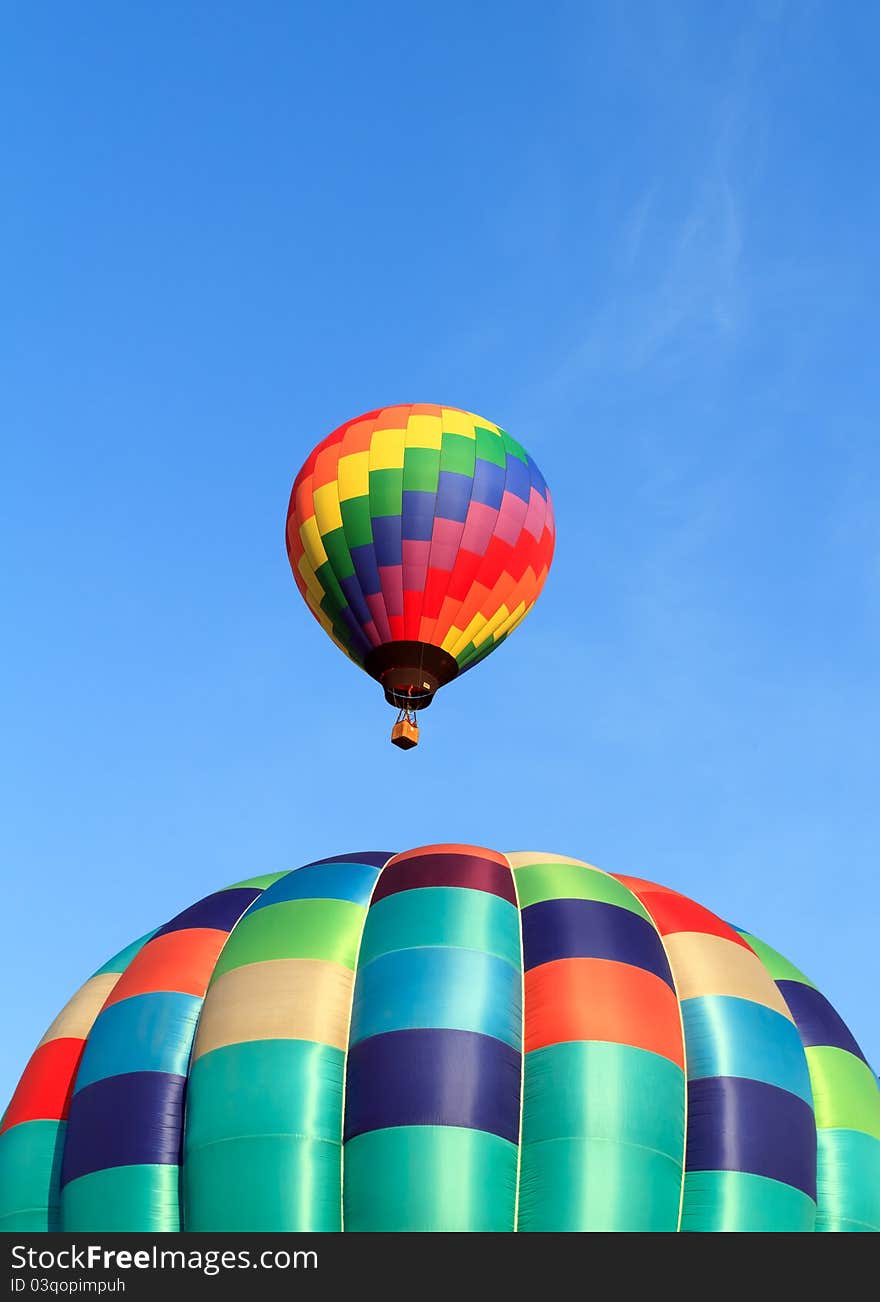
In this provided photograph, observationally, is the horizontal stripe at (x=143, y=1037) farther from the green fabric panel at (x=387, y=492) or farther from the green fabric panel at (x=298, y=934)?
the green fabric panel at (x=387, y=492)

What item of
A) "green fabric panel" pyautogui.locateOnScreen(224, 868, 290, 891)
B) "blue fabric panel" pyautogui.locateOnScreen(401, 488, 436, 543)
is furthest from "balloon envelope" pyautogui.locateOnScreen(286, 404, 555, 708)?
"green fabric panel" pyautogui.locateOnScreen(224, 868, 290, 891)

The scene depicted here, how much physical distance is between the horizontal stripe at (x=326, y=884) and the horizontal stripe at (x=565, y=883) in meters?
1.04

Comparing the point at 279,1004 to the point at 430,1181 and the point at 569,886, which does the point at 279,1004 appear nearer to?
the point at 430,1181

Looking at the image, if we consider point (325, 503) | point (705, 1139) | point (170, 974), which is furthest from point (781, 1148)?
point (325, 503)

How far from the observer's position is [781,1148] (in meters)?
9.80

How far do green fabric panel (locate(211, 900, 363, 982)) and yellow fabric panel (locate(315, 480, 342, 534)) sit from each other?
7745 mm

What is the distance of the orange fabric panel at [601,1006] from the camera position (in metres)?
9.79

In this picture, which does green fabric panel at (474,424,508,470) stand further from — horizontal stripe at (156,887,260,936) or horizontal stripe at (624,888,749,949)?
horizontal stripe at (156,887,260,936)

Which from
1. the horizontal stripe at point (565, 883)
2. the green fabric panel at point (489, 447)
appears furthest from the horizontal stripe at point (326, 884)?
the green fabric panel at point (489, 447)

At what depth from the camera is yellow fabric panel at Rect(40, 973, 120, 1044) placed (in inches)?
437

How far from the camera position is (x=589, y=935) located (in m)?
10.4

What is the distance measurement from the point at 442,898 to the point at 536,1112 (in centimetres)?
163
